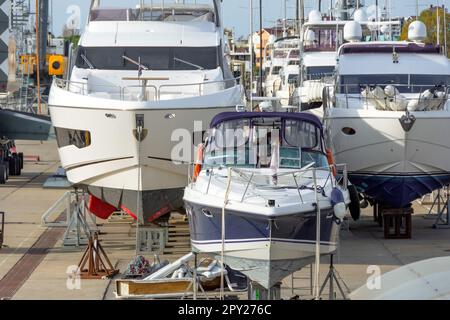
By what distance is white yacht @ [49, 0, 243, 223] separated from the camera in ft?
59.3

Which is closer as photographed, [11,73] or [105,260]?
[105,260]

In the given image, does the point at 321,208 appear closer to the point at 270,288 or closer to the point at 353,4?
the point at 270,288

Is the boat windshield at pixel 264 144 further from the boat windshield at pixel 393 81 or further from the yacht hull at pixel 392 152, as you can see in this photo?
the boat windshield at pixel 393 81

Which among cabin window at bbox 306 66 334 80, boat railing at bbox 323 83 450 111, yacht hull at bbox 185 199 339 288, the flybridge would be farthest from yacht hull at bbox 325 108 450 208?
cabin window at bbox 306 66 334 80

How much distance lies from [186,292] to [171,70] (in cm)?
642

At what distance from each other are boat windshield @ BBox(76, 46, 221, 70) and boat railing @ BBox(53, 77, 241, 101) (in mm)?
771

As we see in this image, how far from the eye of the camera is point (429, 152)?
20359 millimetres

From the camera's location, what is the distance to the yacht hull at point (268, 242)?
44.4ft

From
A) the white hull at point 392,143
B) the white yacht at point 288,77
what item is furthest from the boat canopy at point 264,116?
the white yacht at point 288,77

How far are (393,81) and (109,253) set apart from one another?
6765 mm

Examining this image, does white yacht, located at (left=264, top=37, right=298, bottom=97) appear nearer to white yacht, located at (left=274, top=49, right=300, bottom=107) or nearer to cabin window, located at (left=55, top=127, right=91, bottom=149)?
white yacht, located at (left=274, top=49, right=300, bottom=107)

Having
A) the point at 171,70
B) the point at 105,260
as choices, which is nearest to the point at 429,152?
the point at 171,70
